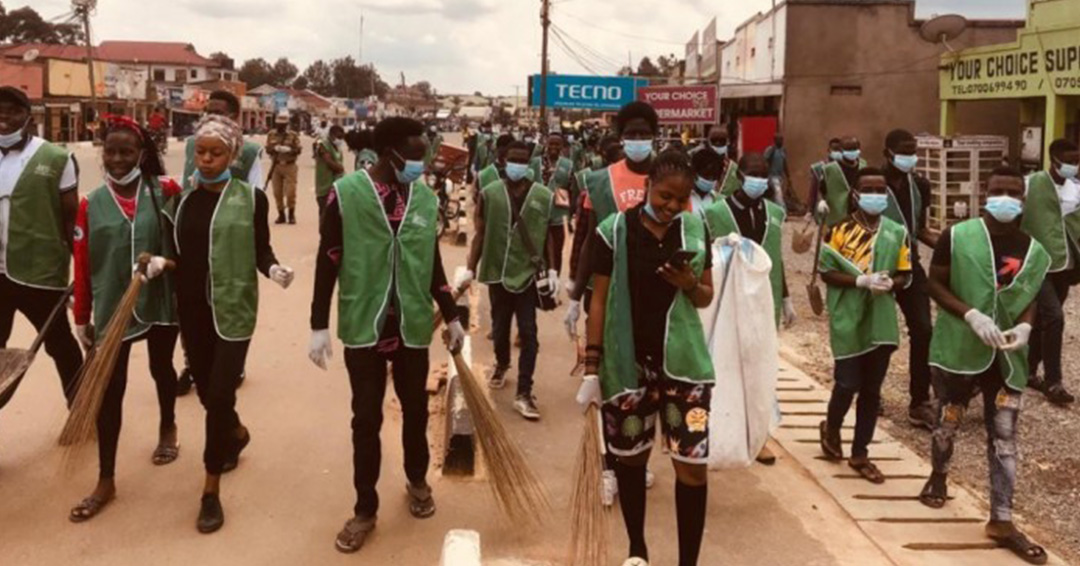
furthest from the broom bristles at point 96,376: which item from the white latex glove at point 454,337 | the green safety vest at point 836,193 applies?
the green safety vest at point 836,193

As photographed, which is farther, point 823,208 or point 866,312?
point 823,208

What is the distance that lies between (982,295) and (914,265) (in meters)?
1.92

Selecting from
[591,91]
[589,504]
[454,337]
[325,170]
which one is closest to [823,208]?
[454,337]

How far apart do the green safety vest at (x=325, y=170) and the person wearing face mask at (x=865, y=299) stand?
933 cm

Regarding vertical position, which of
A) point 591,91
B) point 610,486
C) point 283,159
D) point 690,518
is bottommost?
point 610,486

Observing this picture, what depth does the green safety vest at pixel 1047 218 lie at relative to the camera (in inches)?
265

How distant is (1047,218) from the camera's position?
22.3ft

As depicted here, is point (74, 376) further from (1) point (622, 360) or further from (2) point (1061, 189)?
(2) point (1061, 189)

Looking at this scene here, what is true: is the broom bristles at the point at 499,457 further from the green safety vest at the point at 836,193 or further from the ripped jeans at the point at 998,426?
the green safety vest at the point at 836,193

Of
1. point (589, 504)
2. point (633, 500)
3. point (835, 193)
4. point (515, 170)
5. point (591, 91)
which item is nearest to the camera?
point (589, 504)

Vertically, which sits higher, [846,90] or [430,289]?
[846,90]

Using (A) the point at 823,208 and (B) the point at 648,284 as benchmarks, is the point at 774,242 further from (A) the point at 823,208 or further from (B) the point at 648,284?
(A) the point at 823,208

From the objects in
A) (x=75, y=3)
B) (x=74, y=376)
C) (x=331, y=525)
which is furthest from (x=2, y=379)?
(x=75, y=3)

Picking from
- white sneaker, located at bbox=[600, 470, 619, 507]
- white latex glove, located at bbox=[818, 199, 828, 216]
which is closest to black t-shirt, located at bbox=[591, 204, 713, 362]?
white sneaker, located at bbox=[600, 470, 619, 507]
